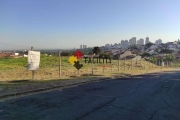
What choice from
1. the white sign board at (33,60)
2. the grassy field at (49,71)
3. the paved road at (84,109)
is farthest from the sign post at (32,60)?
the paved road at (84,109)

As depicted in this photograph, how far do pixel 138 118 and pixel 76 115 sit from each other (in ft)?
6.42

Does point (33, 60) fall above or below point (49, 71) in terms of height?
above

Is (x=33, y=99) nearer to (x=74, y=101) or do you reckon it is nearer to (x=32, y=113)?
(x=74, y=101)

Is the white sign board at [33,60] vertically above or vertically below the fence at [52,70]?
above

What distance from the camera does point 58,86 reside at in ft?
44.8

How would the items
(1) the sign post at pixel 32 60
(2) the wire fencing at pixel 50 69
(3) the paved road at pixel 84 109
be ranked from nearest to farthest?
(3) the paved road at pixel 84 109 < (1) the sign post at pixel 32 60 < (2) the wire fencing at pixel 50 69

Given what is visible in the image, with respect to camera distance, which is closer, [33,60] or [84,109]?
[84,109]

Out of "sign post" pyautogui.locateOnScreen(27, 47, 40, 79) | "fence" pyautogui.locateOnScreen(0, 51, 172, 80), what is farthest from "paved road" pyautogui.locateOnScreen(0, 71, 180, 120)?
"fence" pyautogui.locateOnScreen(0, 51, 172, 80)

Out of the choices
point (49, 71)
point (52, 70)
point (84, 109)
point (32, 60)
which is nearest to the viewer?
point (84, 109)

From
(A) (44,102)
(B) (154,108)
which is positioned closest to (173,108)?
(B) (154,108)

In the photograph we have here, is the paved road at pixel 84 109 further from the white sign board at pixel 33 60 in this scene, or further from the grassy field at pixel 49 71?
the grassy field at pixel 49 71

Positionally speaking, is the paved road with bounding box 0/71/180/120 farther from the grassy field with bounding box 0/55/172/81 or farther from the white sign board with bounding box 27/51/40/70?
the grassy field with bounding box 0/55/172/81

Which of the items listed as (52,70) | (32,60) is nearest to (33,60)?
(32,60)

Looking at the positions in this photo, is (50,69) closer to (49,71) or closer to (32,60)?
(49,71)
